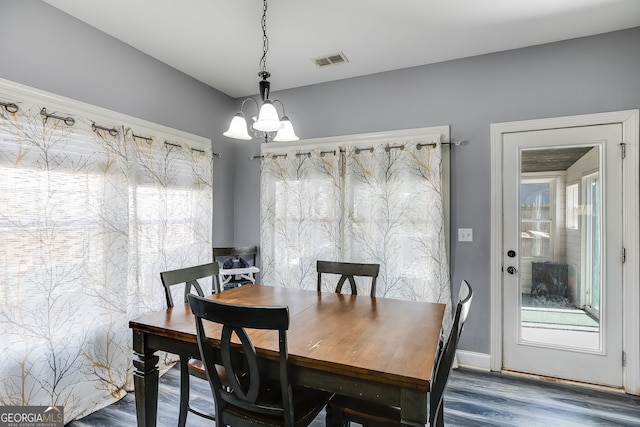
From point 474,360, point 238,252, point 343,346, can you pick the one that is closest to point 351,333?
point 343,346

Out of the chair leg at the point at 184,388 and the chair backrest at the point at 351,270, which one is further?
the chair backrest at the point at 351,270

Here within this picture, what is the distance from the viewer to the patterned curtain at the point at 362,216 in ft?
9.37

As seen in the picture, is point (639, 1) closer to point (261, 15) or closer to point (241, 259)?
point (261, 15)

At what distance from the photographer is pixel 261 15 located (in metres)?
2.23

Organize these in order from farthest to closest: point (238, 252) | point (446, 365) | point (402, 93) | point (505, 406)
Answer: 1. point (238, 252)
2. point (402, 93)
3. point (505, 406)
4. point (446, 365)

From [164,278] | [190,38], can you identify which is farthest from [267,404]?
[190,38]

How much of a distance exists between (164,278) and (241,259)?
145cm

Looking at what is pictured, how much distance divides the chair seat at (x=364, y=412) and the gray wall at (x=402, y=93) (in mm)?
1721

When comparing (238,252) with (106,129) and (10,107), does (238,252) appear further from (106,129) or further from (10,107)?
(10,107)

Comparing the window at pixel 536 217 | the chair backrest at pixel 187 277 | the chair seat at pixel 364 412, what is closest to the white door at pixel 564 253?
the window at pixel 536 217

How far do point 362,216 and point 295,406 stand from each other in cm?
194

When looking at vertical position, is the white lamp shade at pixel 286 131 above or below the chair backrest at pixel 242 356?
above

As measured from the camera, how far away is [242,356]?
4.75 ft

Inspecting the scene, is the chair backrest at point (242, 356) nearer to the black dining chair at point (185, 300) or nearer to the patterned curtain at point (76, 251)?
the black dining chair at point (185, 300)
